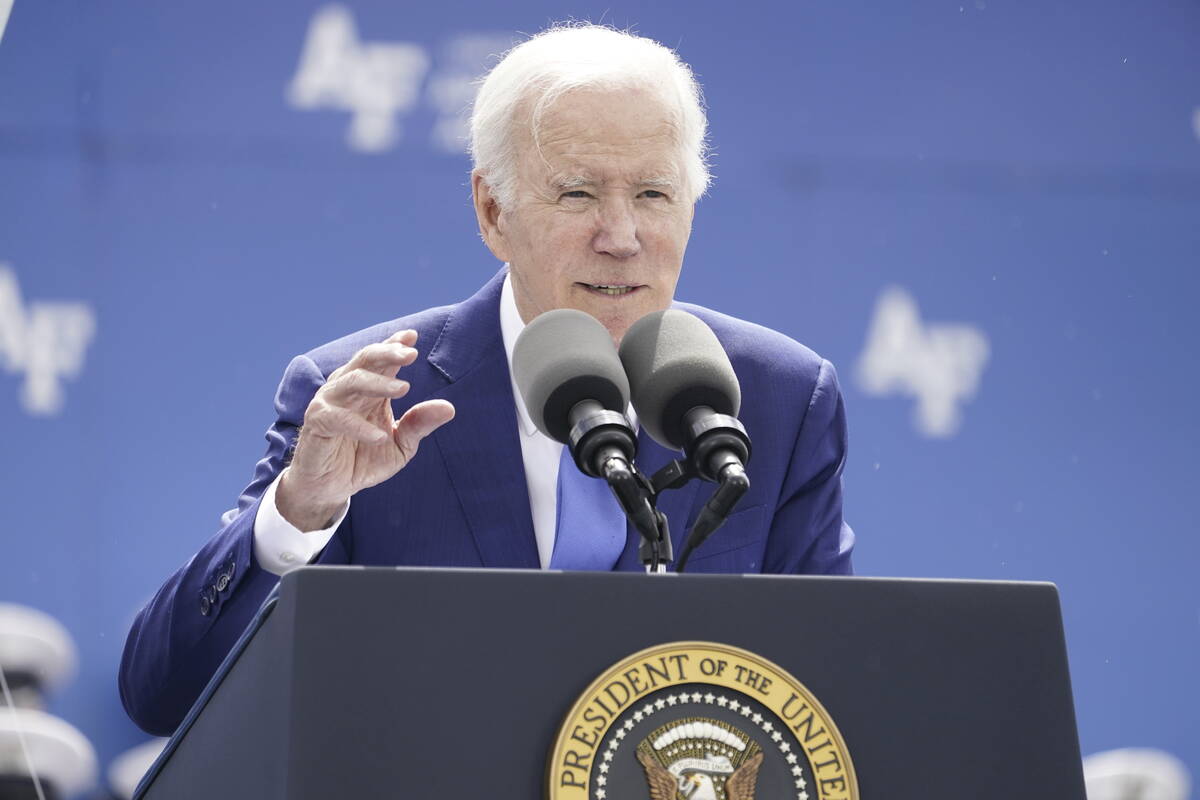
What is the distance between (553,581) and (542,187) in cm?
87

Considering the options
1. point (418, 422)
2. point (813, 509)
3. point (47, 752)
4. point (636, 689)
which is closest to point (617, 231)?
point (813, 509)

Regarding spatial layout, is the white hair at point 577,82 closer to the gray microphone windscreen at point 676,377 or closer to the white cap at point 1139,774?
the gray microphone windscreen at point 676,377

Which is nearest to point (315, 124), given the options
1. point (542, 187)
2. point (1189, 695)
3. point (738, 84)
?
point (738, 84)

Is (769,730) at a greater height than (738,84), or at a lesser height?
lesser

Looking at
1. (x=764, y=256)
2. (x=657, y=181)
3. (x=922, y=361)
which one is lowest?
(x=657, y=181)

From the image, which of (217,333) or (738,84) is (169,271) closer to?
(217,333)

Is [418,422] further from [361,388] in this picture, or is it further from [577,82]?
[577,82]

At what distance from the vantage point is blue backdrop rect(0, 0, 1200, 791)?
8.46 ft

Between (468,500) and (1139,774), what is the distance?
1.74 meters

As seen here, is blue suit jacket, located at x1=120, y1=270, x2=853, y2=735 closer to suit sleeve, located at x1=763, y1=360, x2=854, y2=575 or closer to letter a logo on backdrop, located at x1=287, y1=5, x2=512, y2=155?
suit sleeve, located at x1=763, y1=360, x2=854, y2=575

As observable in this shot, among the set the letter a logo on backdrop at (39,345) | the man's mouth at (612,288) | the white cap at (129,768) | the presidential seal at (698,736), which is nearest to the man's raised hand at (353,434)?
the presidential seal at (698,736)

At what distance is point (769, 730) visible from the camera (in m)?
0.89

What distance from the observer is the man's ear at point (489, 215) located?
179 cm

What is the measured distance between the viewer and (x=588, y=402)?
3.33ft
